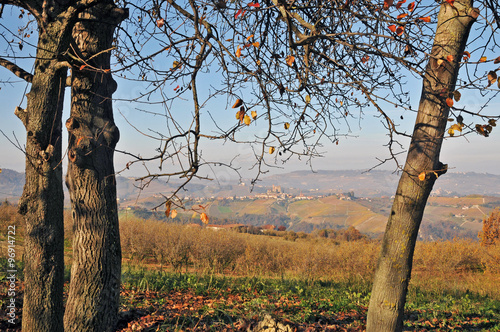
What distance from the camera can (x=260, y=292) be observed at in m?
5.32

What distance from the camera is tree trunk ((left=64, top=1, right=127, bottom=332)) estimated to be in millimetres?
3271

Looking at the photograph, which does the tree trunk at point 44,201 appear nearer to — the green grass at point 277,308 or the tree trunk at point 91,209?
the tree trunk at point 91,209

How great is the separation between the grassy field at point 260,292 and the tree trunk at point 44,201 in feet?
2.81

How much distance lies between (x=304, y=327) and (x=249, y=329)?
656 mm

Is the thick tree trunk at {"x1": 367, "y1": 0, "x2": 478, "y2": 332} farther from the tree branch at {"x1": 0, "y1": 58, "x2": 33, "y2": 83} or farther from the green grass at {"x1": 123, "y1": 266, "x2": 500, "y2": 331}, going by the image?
the tree branch at {"x1": 0, "y1": 58, "x2": 33, "y2": 83}

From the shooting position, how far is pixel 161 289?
200 inches

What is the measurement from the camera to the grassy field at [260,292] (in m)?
3.74

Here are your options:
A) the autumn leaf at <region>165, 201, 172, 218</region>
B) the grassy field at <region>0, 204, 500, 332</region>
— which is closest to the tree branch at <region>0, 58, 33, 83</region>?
the autumn leaf at <region>165, 201, 172, 218</region>

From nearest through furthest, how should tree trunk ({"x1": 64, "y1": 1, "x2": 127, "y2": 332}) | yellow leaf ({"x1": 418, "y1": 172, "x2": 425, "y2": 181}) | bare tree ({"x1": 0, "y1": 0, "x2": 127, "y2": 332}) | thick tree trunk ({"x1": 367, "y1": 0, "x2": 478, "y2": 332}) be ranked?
yellow leaf ({"x1": 418, "y1": 172, "x2": 425, "y2": 181}), thick tree trunk ({"x1": 367, "y1": 0, "x2": 478, "y2": 332}), bare tree ({"x1": 0, "y1": 0, "x2": 127, "y2": 332}), tree trunk ({"x1": 64, "y1": 1, "x2": 127, "y2": 332})

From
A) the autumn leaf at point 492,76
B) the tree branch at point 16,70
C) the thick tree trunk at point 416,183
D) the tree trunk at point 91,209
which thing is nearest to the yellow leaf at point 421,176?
the thick tree trunk at point 416,183

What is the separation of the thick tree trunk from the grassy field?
84cm

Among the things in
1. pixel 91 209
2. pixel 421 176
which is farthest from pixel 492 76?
pixel 91 209

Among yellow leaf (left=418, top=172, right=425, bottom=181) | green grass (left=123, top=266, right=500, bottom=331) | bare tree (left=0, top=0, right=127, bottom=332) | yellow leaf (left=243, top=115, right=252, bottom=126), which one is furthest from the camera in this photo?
green grass (left=123, top=266, right=500, bottom=331)

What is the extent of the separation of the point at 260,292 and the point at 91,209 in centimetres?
311
